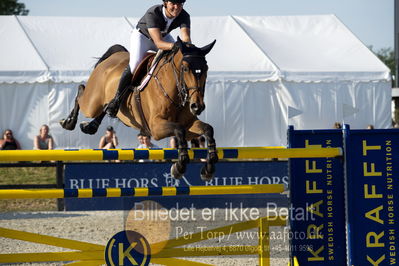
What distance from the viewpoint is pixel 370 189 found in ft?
16.6

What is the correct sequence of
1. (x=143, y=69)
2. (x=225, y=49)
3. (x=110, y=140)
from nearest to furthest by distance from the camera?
(x=143, y=69), (x=110, y=140), (x=225, y=49)

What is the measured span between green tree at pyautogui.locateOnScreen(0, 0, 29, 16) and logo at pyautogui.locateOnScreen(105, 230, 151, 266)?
44104 mm

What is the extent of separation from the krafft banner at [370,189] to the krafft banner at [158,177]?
4972 mm

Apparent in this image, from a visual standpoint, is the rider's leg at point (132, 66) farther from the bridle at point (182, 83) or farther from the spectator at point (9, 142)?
the spectator at point (9, 142)

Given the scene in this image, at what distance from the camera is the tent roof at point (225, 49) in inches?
592

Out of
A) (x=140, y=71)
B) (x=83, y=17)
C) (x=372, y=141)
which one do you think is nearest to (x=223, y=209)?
(x=140, y=71)

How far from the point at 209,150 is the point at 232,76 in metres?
10.8

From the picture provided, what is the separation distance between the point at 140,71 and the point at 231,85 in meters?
9.62

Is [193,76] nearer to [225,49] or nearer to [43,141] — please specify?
[43,141]

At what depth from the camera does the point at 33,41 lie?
15406 millimetres

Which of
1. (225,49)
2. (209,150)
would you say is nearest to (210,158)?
(209,150)

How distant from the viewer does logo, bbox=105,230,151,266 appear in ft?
16.9

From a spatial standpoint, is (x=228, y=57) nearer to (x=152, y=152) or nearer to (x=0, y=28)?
(x=0, y=28)

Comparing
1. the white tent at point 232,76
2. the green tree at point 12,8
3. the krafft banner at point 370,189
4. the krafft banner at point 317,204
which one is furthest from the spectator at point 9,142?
the green tree at point 12,8
